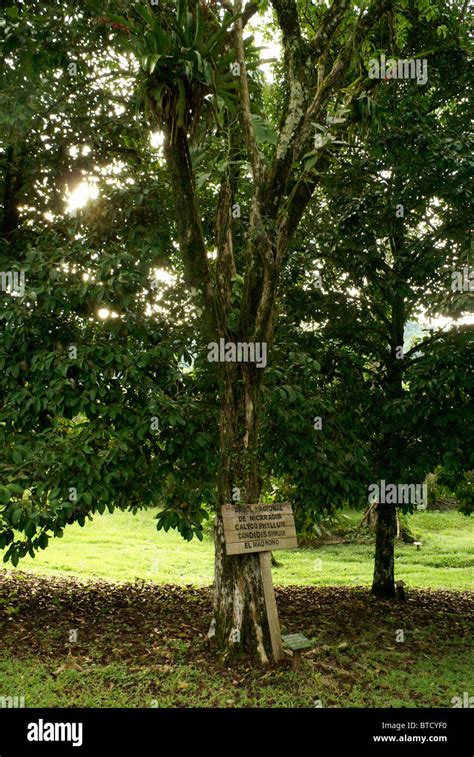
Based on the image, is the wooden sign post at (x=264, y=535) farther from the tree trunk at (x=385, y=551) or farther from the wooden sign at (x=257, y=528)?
the tree trunk at (x=385, y=551)

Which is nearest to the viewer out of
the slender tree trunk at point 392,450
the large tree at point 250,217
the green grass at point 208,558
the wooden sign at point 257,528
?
the wooden sign at point 257,528

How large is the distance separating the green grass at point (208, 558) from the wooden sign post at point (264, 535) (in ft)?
21.1

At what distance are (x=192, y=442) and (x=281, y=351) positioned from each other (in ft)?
5.87

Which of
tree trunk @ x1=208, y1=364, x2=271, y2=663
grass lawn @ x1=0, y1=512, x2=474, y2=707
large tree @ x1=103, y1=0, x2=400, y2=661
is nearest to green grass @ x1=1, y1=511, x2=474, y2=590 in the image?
grass lawn @ x1=0, y1=512, x2=474, y2=707

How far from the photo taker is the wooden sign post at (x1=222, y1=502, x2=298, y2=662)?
248 inches

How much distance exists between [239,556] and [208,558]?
37.3ft

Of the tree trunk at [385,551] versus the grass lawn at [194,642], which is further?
the tree trunk at [385,551]

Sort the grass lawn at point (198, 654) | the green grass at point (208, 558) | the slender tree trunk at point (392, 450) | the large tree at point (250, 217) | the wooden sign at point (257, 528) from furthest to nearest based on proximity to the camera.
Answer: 1. the green grass at point (208, 558)
2. the slender tree trunk at point (392, 450)
3. the large tree at point (250, 217)
4. the wooden sign at point (257, 528)
5. the grass lawn at point (198, 654)

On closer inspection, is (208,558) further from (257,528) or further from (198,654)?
(257,528)

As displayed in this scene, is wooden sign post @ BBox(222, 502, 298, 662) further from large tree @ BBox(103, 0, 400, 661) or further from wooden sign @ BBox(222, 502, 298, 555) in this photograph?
large tree @ BBox(103, 0, 400, 661)

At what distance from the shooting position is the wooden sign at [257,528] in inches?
248

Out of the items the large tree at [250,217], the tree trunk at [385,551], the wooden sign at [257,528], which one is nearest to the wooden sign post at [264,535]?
the wooden sign at [257,528]

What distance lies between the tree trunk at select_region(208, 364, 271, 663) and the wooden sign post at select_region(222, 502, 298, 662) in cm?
18

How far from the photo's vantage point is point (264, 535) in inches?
257
